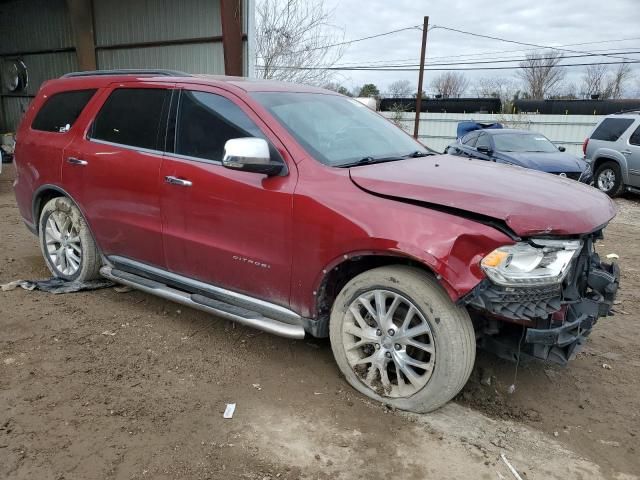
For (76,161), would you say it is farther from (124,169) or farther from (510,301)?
(510,301)

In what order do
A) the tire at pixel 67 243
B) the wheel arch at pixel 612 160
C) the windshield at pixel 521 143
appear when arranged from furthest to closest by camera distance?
the wheel arch at pixel 612 160 → the windshield at pixel 521 143 → the tire at pixel 67 243

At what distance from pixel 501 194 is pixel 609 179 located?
425 inches

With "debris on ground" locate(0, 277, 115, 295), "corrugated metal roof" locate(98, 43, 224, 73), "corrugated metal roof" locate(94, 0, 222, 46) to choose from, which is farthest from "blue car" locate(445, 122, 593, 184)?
"debris on ground" locate(0, 277, 115, 295)

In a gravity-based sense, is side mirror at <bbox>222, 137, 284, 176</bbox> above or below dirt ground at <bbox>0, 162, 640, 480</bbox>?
above

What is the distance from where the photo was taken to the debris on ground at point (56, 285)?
15.4 feet

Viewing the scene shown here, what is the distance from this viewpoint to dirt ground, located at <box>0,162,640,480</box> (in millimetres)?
2617

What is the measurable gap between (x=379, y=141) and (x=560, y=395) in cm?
203

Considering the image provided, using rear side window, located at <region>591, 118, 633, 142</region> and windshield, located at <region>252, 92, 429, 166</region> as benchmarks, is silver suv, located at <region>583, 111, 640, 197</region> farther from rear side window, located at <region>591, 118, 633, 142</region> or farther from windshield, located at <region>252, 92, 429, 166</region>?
windshield, located at <region>252, 92, 429, 166</region>

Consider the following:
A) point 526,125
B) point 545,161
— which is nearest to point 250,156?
point 545,161

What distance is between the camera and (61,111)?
467 cm

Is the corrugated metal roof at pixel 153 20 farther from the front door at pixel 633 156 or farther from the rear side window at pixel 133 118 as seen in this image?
the front door at pixel 633 156

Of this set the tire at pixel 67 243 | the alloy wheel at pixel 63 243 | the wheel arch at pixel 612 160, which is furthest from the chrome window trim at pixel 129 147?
the wheel arch at pixel 612 160

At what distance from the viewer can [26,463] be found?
2.56 metres

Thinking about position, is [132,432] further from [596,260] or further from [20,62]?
[20,62]
